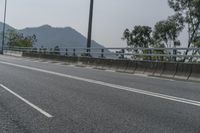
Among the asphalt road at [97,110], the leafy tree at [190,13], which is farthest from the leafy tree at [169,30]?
the asphalt road at [97,110]

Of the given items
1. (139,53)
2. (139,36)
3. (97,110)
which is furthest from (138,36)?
(97,110)

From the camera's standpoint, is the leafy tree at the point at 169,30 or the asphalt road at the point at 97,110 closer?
the asphalt road at the point at 97,110

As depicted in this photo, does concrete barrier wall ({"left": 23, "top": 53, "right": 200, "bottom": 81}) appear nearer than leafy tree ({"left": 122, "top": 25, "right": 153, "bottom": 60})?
Yes

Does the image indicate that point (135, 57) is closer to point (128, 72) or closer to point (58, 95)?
point (128, 72)

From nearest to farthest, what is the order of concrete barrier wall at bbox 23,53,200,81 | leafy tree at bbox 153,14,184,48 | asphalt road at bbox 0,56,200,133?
asphalt road at bbox 0,56,200,133 < concrete barrier wall at bbox 23,53,200,81 < leafy tree at bbox 153,14,184,48

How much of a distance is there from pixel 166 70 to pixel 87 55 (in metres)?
11.7

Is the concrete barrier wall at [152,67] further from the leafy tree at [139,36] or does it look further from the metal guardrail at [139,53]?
the leafy tree at [139,36]

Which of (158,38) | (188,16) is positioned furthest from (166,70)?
(158,38)

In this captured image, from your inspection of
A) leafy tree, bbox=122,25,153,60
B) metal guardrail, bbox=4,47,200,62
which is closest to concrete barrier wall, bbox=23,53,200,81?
metal guardrail, bbox=4,47,200,62

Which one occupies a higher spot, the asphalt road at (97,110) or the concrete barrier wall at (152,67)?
the concrete barrier wall at (152,67)

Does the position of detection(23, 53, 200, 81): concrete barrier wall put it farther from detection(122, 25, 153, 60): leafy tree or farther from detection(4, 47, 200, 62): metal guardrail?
detection(122, 25, 153, 60): leafy tree

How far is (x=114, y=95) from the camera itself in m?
10.8

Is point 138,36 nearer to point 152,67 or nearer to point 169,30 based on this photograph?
point 169,30

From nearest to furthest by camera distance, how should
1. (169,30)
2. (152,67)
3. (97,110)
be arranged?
(97,110) → (152,67) → (169,30)
